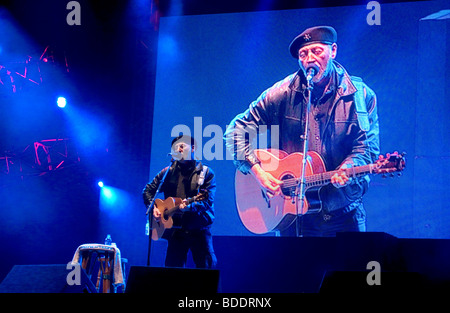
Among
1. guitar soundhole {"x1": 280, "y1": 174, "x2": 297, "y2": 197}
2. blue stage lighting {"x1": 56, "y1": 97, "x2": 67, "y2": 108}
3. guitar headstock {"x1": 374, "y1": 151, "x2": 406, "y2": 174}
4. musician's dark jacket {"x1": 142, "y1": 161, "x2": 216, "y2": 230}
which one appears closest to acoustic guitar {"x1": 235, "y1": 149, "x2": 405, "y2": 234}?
guitar soundhole {"x1": 280, "y1": 174, "x2": 297, "y2": 197}

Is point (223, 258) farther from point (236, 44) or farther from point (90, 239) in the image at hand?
point (236, 44)

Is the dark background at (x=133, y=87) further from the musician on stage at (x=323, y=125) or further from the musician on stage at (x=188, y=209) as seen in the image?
the musician on stage at (x=188, y=209)

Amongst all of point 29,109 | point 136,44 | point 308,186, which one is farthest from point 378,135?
point 29,109

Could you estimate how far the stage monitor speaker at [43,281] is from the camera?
2.93 metres

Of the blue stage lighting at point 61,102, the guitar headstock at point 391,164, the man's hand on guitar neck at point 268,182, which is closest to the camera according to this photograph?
the guitar headstock at point 391,164

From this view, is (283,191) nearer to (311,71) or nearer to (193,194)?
(193,194)

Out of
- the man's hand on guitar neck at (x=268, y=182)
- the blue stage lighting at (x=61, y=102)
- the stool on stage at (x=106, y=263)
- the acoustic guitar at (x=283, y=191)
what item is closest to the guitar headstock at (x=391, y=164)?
the acoustic guitar at (x=283, y=191)

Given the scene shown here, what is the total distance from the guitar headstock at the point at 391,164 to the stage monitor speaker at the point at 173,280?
103 inches

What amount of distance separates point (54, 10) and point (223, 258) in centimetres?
410

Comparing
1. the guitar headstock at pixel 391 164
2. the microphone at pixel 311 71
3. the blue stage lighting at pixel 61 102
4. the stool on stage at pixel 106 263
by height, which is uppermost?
the microphone at pixel 311 71

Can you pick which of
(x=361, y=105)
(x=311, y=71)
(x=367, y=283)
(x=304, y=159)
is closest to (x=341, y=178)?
(x=304, y=159)

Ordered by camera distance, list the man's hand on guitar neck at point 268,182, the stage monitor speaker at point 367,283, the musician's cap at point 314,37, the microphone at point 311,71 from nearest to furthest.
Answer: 1. the stage monitor speaker at point 367,283
2. the man's hand on guitar neck at point 268,182
3. the microphone at point 311,71
4. the musician's cap at point 314,37

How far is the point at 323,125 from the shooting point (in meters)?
5.52

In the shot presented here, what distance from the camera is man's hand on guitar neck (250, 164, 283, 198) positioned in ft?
17.9
